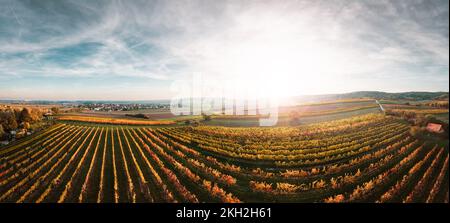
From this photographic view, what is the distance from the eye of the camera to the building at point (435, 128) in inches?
120

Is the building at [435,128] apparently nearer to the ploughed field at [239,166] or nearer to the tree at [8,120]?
the ploughed field at [239,166]

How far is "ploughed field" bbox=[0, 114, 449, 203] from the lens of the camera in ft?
10.6

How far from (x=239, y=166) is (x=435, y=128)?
3452 millimetres

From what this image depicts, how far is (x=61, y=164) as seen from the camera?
404cm

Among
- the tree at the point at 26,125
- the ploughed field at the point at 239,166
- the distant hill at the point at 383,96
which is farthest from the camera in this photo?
the tree at the point at 26,125

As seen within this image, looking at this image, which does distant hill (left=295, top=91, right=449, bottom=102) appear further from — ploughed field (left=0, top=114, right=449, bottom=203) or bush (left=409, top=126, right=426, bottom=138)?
bush (left=409, top=126, right=426, bottom=138)

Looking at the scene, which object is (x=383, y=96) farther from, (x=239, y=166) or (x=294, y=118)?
(x=239, y=166)

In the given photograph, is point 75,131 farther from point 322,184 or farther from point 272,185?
point 322,184

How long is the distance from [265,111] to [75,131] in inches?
186

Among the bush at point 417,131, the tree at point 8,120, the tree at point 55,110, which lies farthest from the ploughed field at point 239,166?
the tree at point 55,110

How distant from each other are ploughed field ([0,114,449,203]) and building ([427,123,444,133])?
0.81ft

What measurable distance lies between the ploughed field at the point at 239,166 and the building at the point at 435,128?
0.81ft

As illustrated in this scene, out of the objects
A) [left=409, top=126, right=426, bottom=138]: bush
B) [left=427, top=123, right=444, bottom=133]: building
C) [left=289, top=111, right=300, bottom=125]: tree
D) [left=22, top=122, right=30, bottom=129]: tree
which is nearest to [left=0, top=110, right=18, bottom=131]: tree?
[left=22, top=122, right=30, bottom=129]: tree

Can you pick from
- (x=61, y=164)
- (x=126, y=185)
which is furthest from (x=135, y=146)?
(x=61, y=164)
